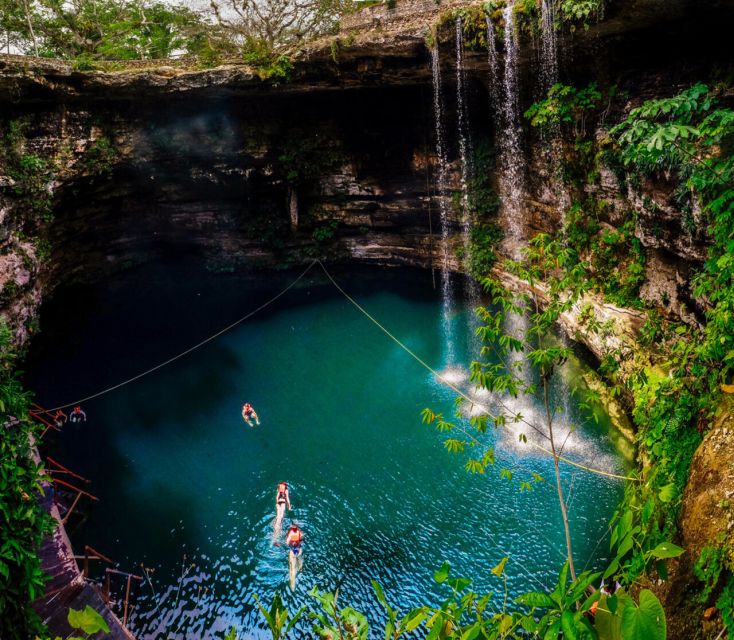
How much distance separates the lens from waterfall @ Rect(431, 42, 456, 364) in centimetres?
1283

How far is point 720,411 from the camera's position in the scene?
16.1ft

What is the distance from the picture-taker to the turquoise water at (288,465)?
766cm

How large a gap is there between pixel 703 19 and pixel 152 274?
17832 mm

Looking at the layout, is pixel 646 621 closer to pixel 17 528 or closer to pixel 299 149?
pixel 17 528

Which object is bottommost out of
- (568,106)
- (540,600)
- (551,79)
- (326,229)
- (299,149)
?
(540,600)

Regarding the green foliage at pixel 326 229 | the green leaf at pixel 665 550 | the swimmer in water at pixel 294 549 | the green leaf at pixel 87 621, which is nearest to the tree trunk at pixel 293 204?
the green foliage at pixel 326 229

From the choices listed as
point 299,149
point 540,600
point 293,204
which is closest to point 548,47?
point 299,149

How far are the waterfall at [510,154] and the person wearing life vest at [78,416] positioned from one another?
12265mm

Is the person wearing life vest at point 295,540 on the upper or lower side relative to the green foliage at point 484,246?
lower

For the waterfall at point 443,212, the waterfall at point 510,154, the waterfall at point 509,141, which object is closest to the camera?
the waterfall at point 509,141

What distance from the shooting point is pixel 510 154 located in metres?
13.6

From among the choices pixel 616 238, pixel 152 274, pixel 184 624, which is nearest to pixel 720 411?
pixel 616 238

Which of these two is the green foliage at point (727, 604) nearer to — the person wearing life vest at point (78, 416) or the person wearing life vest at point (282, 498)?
the person wearing life vest at point (282, 498)

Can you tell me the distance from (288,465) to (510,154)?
33.2 ft
